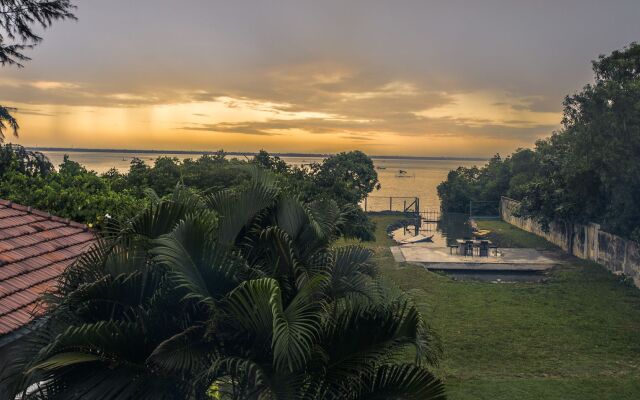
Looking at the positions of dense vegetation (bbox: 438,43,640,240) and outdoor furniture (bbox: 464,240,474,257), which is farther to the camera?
outdoor furniture (bbox: 464,240,474,257)

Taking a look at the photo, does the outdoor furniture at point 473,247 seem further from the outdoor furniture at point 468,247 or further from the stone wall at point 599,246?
the stone wall at point 599,246

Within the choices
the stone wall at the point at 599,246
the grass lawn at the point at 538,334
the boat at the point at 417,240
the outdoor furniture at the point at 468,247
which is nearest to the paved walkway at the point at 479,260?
the outdoor furniture at the point at 468,247

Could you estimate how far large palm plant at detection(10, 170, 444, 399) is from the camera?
4199 millimetres

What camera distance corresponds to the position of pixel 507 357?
40.0 feet

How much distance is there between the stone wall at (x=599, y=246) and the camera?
19922 millimetres

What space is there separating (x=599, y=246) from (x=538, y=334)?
11353 millimetres

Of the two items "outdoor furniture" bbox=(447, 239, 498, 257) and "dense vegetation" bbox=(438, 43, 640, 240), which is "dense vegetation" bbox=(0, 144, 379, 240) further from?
"dense vegetation" bbox=(438, 43, 640, 240)

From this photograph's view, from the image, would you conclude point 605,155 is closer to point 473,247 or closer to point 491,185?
point 473,247

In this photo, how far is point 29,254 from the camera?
6965 millimetres

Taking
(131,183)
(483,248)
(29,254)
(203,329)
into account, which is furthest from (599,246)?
(203,329)

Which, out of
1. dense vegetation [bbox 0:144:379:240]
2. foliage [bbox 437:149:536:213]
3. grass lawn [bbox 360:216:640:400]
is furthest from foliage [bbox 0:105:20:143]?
foliage [bbox 437:149:536:213]

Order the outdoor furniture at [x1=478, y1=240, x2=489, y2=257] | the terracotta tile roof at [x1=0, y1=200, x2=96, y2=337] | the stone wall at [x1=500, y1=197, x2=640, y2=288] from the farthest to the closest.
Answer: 1. the outdoor furniture at [x1=478, y1=240, x2=489, y2=257]
2. the stone wall at [x1=500, y1=197, x2=640, y2=288]
3. the terracotta tile roof at [x1=0, y1=200, x2=96, y2=337]

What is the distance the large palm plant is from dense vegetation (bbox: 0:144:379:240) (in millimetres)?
1369

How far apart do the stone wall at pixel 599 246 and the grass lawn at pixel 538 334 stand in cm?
57
